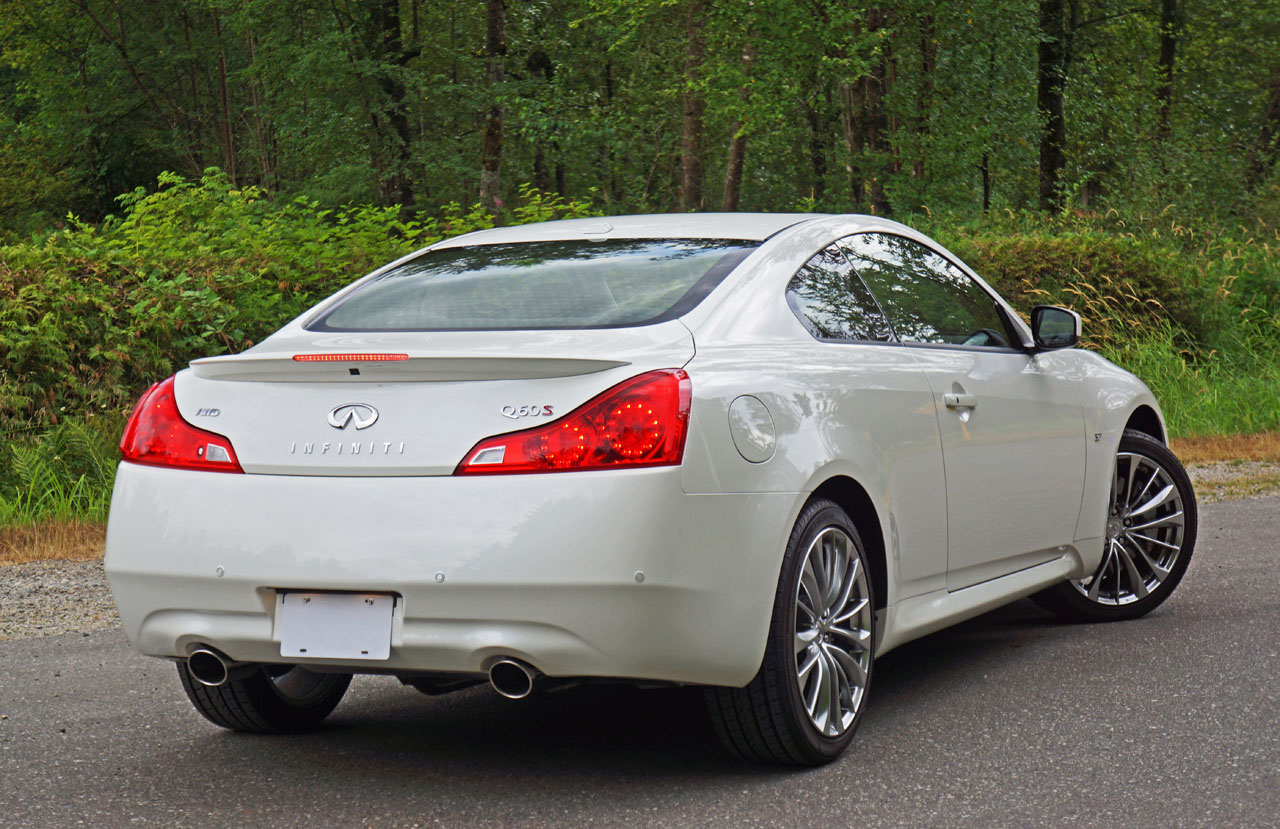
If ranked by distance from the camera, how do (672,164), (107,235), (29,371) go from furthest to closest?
(672,164) < (107,235) < (29,371)

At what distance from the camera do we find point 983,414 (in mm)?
4770

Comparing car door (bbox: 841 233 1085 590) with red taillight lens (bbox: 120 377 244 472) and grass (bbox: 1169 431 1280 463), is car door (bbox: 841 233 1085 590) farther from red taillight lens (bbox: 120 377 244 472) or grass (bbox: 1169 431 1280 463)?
grass (bbox: 1169 431 1280 463)

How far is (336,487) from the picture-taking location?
3430 mm

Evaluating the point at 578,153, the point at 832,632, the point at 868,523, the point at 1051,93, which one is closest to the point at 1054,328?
the point at 868,523

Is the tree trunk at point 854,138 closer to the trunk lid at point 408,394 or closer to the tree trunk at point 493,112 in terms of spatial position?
the tree trunk at point 493,112

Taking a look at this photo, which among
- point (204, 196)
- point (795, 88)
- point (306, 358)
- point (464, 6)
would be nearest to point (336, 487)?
point (306, 358)

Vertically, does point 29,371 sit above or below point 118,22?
below

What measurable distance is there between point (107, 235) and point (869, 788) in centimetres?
1033

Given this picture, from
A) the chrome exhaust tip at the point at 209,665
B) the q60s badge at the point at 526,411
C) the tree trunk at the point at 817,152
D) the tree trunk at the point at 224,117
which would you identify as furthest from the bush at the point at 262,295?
the tree trunk at the point at 224,117

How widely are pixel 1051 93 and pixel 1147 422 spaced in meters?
24.3

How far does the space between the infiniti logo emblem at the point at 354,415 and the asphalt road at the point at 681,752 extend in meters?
0.96

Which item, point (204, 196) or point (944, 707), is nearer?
point (944, 707)

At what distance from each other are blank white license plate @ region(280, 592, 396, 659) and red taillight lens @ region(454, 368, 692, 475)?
398mm

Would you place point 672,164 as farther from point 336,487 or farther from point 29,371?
point 336,487
